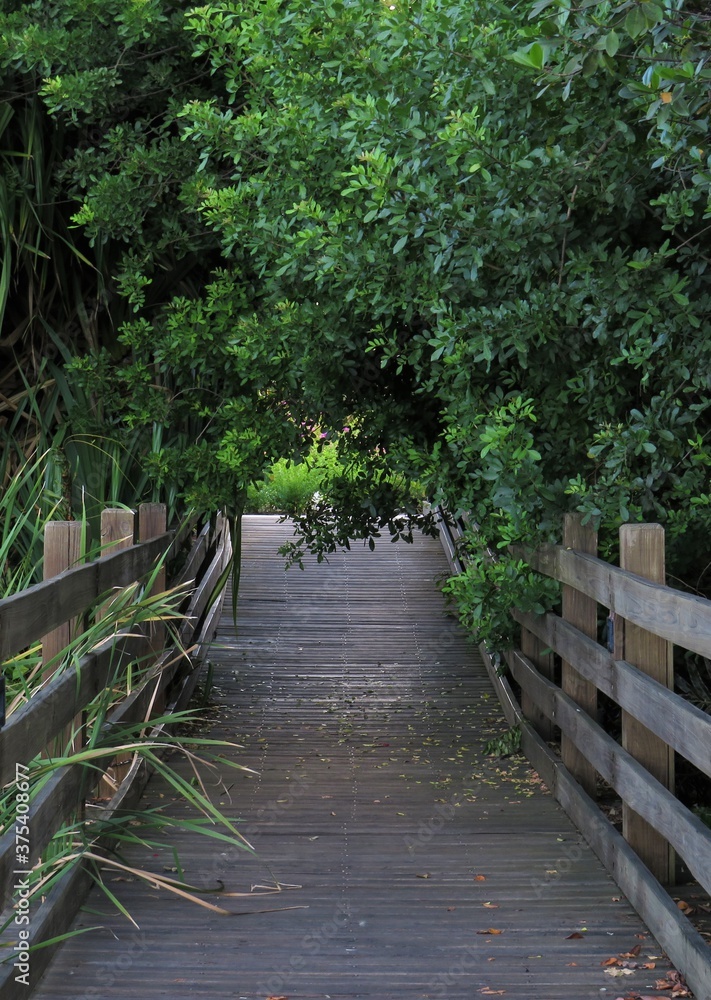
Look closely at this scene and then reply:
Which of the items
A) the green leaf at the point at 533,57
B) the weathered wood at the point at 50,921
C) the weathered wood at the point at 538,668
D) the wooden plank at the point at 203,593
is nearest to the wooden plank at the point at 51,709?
the weathered wood at the point at 50,921

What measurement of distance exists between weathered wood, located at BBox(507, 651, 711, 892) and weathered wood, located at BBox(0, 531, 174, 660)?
1843 millimetres

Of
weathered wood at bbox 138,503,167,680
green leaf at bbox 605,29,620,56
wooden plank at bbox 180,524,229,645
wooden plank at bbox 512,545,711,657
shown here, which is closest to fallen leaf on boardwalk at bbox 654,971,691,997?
wooden plank at bbox 512,545,711,657

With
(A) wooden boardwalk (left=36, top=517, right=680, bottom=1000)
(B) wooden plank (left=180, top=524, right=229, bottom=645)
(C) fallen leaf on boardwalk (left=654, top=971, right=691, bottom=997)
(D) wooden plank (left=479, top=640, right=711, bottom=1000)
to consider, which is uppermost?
(B) wooden plank (left=180, top=524, right=229, bottom=645)

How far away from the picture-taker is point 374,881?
4133 millimetres

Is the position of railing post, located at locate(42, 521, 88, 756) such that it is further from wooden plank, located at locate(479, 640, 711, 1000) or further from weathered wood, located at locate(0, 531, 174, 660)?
wooden plank, located at locate(479, 640, 711, 1000)

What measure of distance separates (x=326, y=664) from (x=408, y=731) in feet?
6.90

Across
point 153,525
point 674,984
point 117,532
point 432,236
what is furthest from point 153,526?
point 674,984

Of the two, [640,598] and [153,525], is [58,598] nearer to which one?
[640,598]

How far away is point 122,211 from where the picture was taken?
237 inches

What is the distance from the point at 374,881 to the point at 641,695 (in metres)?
1.23

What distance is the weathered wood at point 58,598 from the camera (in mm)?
2865

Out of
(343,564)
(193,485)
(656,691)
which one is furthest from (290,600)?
(656,691)

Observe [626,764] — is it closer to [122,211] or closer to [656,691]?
[656,691]

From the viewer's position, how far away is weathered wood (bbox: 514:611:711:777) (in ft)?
9.85
